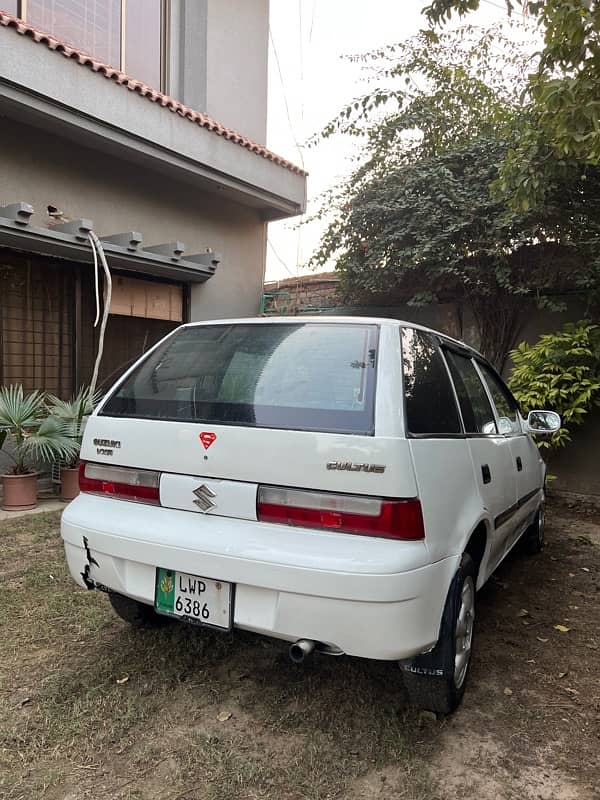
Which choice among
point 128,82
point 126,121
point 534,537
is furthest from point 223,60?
point 534,537

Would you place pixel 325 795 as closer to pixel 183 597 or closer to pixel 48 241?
pixel 183 597

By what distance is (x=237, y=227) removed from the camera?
8.91 meters

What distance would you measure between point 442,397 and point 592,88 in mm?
2750

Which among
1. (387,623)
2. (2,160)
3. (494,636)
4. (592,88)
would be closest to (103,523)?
(387,623)

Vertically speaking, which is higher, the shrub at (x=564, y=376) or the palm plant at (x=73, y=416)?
the shrub at (x=564, y=376)

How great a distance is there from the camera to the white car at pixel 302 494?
198cm

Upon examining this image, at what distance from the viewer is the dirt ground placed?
197 cm

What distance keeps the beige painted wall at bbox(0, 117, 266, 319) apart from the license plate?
5.17 meters

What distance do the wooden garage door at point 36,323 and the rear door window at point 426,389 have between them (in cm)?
512

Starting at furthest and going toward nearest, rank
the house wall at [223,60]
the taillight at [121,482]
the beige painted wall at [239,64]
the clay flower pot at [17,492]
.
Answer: the beige painted wall at [239,64]
the house wall at [223,60]
the clay flower pot at [17,492]
the taillight at [121,482]

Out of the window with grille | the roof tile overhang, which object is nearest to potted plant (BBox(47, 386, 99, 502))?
the roof tile overhang

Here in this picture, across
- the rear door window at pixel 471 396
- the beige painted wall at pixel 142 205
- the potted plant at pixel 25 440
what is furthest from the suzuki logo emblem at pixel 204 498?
the beige painted wall at pixel 142 205

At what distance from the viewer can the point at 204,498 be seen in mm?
2246

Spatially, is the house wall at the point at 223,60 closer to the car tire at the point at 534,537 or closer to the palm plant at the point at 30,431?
the palm plant at the point at 30,431
